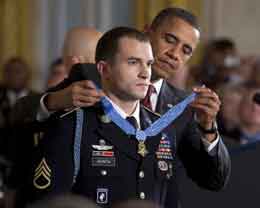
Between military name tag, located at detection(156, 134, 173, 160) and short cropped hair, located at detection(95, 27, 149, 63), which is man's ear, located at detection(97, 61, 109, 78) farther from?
military name tag, located at detection(156, 134, 173, 160)

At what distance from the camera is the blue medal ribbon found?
16.4ft

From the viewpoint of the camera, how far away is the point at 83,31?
20.2 ft

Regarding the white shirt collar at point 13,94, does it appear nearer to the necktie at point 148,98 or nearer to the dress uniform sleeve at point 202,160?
the necktie at point 148,98

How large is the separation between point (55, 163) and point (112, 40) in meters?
0.53

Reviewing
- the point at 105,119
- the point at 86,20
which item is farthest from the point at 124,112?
the point at 86,20

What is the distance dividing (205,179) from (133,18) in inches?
243

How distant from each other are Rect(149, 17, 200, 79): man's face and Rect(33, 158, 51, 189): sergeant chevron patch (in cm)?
78

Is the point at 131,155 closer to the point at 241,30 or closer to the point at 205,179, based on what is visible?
the point at 205,179

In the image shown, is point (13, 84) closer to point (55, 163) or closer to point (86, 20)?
point (86, 20)

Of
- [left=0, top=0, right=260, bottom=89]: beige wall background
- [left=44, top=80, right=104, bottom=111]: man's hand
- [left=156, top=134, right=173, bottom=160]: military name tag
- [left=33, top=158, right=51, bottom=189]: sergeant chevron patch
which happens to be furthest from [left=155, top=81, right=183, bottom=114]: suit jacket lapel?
[left=0, top=0, right=260, bottom=89]: beige wall background

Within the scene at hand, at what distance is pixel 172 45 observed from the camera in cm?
548

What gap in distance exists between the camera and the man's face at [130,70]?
4.89 m

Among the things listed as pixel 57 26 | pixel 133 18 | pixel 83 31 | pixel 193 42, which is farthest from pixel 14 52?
pixel 193 42

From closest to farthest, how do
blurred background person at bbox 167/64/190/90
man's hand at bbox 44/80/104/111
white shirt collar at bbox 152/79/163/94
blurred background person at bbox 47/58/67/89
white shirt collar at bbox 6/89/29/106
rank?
1. man's hand at bbox 44/80/104/111
2. white shirt collar at bbox 152/79/163/94
3. blurred background person at bbox 47/58/67/89
4. blurred background person at bbox 167/64/190/90
5. white shirt collar at bbox 6/89/29/106
